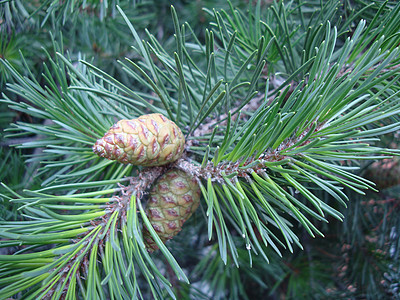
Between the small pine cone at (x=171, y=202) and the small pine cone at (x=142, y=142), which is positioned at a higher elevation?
the small pine cone at (x=142, y=142)

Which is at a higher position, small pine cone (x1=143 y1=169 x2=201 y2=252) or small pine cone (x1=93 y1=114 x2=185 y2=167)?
small pine cone (x1=93 y1=114 x2=185 y2=167)

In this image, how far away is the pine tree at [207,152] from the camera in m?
0.32

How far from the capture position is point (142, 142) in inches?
13.4

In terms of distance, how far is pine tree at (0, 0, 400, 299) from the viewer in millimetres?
324

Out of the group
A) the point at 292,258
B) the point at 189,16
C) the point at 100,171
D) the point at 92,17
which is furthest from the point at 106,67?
the point at 292,258

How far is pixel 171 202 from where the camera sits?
1.24 feet

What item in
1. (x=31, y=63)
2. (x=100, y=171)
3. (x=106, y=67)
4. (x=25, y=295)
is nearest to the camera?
(x=25, y=295)

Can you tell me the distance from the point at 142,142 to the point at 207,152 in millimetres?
67

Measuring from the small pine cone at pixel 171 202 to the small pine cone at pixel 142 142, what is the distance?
3 centimetres

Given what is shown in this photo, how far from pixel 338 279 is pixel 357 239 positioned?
0.11 m

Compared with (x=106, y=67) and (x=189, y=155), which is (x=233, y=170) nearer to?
(x=189, y=155)

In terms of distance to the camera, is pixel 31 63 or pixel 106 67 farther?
pixel 106 67

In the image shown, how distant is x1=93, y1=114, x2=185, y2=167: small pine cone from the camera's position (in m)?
0.33

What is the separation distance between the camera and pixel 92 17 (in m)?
0.68
